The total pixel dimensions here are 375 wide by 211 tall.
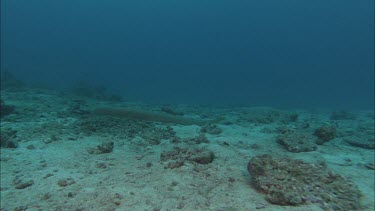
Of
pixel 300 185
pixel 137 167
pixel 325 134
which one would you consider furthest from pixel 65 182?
pixel 325 134

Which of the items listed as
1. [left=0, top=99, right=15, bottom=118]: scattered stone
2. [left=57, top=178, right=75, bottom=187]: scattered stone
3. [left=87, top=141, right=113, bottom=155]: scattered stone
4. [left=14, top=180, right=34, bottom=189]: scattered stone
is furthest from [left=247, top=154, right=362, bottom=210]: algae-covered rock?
→ [left=0, top=99, right=15, bottom=118]: scattered stone

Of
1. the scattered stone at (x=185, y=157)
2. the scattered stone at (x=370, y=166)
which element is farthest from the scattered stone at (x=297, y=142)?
the scattered stone at (x=185, y=157)

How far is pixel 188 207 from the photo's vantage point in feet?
12.7

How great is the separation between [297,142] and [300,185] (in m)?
3.37

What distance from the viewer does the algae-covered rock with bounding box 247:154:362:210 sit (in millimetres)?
3883

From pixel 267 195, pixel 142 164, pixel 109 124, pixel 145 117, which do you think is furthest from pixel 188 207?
pixel 145 117

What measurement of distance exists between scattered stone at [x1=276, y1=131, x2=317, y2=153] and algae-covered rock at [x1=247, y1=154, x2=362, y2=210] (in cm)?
252

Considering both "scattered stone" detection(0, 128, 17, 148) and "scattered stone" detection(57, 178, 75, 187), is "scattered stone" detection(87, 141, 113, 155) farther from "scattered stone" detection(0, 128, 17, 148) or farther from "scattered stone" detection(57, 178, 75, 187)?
"scattered stone" detection(0, 128, 17, 148)

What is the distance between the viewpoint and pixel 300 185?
4133 millimetres

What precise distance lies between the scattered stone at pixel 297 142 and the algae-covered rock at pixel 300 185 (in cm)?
252

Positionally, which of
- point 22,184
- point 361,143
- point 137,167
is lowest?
point 22,184

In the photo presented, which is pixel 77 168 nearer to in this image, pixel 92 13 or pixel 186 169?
pixel 186 169

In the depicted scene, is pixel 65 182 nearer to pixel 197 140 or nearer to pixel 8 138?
pixel 8 138

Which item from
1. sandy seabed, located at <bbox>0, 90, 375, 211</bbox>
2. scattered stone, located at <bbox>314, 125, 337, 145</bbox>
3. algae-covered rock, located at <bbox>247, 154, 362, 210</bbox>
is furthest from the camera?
scattered stone, located at <bbox>314, 125, 337, 145</bbox>
